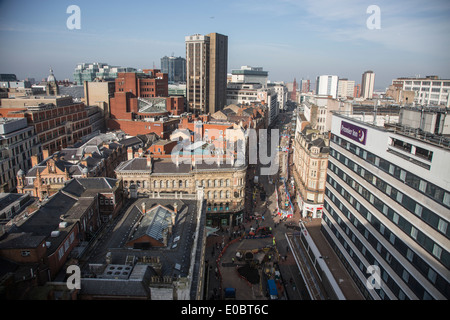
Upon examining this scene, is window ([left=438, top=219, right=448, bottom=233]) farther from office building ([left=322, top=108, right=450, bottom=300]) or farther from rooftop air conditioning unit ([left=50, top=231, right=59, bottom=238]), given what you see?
rooftop air conditioning unit ([left=50, top=231, right=59, bottom=238])

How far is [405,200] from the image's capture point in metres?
30.2

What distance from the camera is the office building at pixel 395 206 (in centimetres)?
2586

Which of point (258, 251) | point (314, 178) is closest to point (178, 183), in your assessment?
point (258, 251)

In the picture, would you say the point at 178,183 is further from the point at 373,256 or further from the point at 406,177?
the point at 406,177

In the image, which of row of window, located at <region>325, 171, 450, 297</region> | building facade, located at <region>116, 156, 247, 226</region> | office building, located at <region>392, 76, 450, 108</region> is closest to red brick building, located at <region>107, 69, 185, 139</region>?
building facade, located at <region>116, 156, 247, 226</region>

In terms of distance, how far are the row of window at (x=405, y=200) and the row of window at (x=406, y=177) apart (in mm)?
1257

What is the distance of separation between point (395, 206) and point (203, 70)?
144 m

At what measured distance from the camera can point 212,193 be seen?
196ft

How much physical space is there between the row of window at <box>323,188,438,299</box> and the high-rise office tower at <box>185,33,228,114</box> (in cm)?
12846

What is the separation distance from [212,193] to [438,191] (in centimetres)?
3937

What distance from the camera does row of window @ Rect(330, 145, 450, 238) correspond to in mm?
25531
